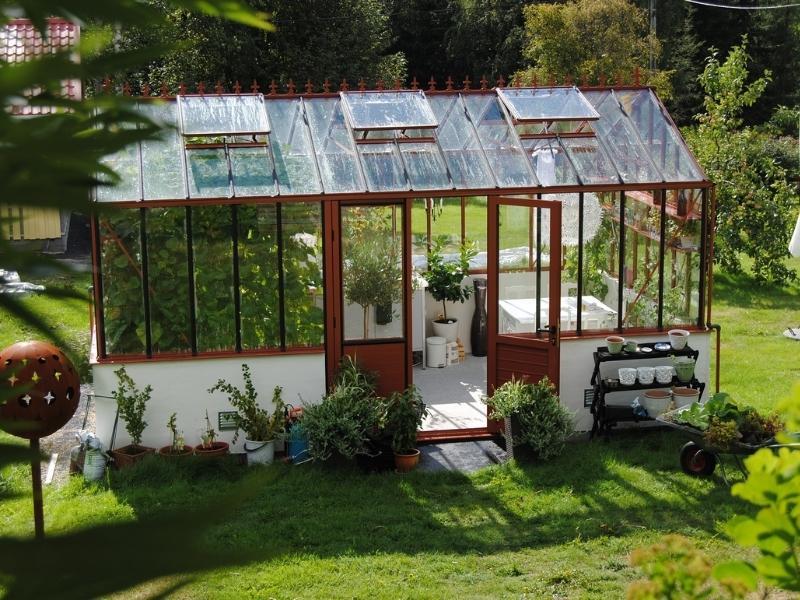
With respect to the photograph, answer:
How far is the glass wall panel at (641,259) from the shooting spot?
365 inches

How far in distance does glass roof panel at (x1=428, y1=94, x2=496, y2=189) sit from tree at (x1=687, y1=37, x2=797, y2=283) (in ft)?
21.5

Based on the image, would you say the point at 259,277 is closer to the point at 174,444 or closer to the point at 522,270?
the point at 174,444

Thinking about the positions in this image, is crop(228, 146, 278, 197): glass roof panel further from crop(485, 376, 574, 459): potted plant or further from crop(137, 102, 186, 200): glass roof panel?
crop(485, 376, 574, 459): potted plant

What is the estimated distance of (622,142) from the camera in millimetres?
9516

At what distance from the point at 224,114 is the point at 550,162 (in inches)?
105

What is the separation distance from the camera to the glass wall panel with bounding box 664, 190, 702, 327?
30.6ft

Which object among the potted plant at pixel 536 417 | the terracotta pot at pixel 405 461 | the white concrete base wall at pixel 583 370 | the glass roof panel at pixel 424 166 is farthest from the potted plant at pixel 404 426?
the glass roof panel at pixel 424 166

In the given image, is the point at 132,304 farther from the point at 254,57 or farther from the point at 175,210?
the point at 254,57

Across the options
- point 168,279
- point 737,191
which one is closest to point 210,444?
point 168,279

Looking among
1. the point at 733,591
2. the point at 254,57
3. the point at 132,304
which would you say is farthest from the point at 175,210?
the point at 254,57

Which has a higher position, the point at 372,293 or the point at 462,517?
the point at 372,293

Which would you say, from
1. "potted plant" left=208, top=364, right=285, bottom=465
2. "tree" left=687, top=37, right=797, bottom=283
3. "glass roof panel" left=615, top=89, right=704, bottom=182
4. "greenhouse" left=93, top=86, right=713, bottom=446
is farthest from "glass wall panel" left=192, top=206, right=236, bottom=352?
"tree" left=687, top=37, right=797, bottom=283

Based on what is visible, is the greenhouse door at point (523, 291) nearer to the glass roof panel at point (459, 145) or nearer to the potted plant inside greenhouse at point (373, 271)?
the glass roof panel at point (459, 145)

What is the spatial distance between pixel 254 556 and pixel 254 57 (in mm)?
21128
